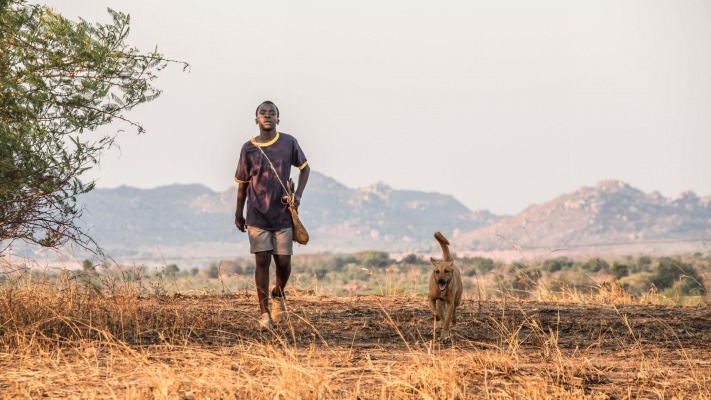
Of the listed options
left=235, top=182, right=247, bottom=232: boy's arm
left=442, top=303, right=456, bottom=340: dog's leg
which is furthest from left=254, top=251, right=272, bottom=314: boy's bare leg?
left=442, top=303, right=456, bottom=340: dog's leg

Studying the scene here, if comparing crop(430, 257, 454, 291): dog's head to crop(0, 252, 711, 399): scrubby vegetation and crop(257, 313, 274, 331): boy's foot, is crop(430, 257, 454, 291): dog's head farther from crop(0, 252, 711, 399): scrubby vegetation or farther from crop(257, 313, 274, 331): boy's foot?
crop(257, 313, 274, 331): boy's foot

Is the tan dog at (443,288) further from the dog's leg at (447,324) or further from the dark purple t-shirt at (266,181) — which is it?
the dark purple t-shirt at (266,181)

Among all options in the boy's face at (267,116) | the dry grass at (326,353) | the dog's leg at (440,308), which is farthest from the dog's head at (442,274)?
the boy's face at (267,116)

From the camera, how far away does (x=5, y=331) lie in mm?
8203

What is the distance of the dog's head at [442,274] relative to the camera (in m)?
8.90

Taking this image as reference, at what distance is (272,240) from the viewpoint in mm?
9133

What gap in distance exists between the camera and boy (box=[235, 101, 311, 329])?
9008 millimetres

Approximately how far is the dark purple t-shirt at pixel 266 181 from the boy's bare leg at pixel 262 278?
0.86ft

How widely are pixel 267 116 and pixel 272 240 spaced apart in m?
1.11

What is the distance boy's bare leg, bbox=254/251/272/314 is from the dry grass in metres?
0.27

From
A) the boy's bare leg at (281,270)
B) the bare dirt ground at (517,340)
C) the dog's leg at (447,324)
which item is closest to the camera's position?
the bare dirt ground at (517,340)

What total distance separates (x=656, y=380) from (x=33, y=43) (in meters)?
6.04

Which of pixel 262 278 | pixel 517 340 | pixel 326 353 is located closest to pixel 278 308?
pixel 262 278

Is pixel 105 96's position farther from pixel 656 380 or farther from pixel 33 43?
pixel 656 380
